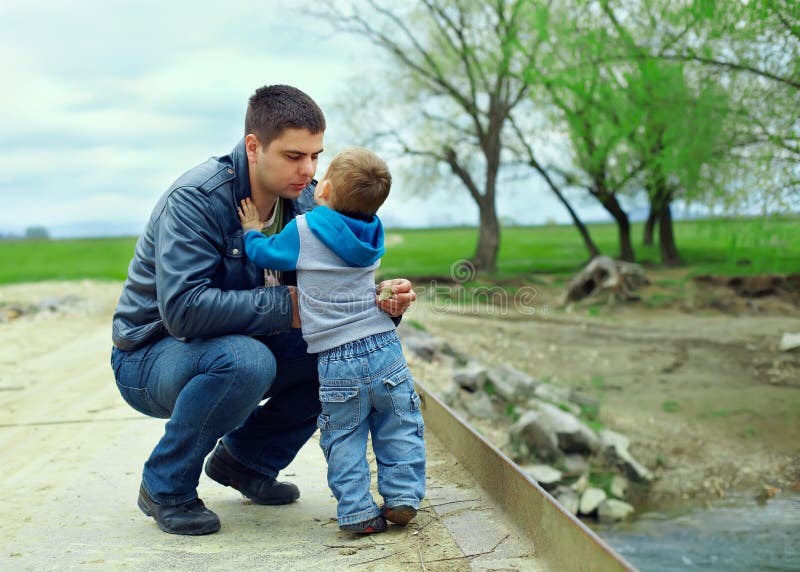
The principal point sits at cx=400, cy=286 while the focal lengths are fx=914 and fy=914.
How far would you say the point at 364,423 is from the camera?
3383 millimetres

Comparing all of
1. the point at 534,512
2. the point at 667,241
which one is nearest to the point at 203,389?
the point at 534,512

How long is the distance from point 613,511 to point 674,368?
465 centimetres

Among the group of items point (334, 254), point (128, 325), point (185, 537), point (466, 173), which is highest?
point (466, 173)

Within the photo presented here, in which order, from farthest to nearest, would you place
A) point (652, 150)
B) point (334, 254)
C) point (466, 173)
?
point (466, 173)
point (652, 150)
point (334, 254)

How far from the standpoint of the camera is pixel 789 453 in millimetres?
9141

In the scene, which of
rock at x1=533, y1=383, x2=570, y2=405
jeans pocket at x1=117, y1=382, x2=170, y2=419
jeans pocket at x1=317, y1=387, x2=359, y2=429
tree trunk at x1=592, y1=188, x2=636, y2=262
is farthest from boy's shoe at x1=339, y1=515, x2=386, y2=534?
tree trunk at x1=592, y1=188, x2=636, y2=262

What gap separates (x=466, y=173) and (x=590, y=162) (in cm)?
331

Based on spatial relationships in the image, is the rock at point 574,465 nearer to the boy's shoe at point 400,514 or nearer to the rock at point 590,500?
the rock at point 590,500

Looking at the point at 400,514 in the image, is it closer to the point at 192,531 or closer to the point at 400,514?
the point at 400,514

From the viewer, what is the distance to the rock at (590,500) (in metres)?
7.90

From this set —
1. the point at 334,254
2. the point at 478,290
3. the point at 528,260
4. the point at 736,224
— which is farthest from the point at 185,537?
the point at 528,260

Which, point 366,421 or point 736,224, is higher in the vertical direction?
point 736,224

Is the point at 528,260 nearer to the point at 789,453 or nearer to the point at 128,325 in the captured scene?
the point at 789,453

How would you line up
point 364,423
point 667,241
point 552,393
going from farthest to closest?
point 667,241 → point 552,393 → point 364,423
